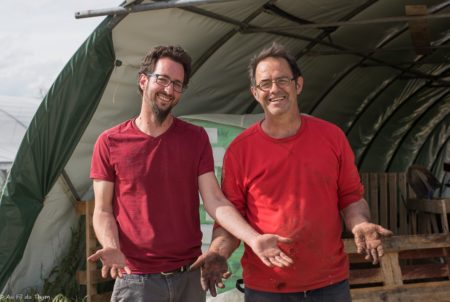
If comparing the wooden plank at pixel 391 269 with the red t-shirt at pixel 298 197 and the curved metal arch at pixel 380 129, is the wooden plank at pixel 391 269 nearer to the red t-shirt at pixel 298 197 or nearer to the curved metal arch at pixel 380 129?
the red t-shirt at pixel 298 197

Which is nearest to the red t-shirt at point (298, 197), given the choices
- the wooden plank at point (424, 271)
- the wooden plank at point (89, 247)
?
the wooden plank at point (424, 271)

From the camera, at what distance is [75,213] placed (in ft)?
23.1

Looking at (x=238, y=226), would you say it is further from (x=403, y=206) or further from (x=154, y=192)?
(x=403, y=206)

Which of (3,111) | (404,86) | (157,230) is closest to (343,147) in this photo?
(157,230)

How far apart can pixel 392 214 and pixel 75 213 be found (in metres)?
4.50

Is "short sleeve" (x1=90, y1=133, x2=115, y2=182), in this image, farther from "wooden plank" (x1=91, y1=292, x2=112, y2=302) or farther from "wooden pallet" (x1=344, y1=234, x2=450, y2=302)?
"wooden plank" (x1=91, y1=292, x2=112, y2=302)

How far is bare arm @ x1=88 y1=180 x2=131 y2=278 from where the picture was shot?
3.15m

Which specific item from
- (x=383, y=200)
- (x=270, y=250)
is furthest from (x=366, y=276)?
(x=383, y=200)

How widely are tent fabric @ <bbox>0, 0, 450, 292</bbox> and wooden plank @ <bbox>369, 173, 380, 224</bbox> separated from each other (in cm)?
142

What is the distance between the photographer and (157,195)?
3.30m

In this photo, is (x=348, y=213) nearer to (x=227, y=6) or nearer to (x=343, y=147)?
(x=343, y=147)

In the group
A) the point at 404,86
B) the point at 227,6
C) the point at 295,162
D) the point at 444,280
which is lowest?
the point at 444,280

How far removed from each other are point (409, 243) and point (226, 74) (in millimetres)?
3075

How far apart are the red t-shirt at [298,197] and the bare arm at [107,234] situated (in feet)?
1.89
